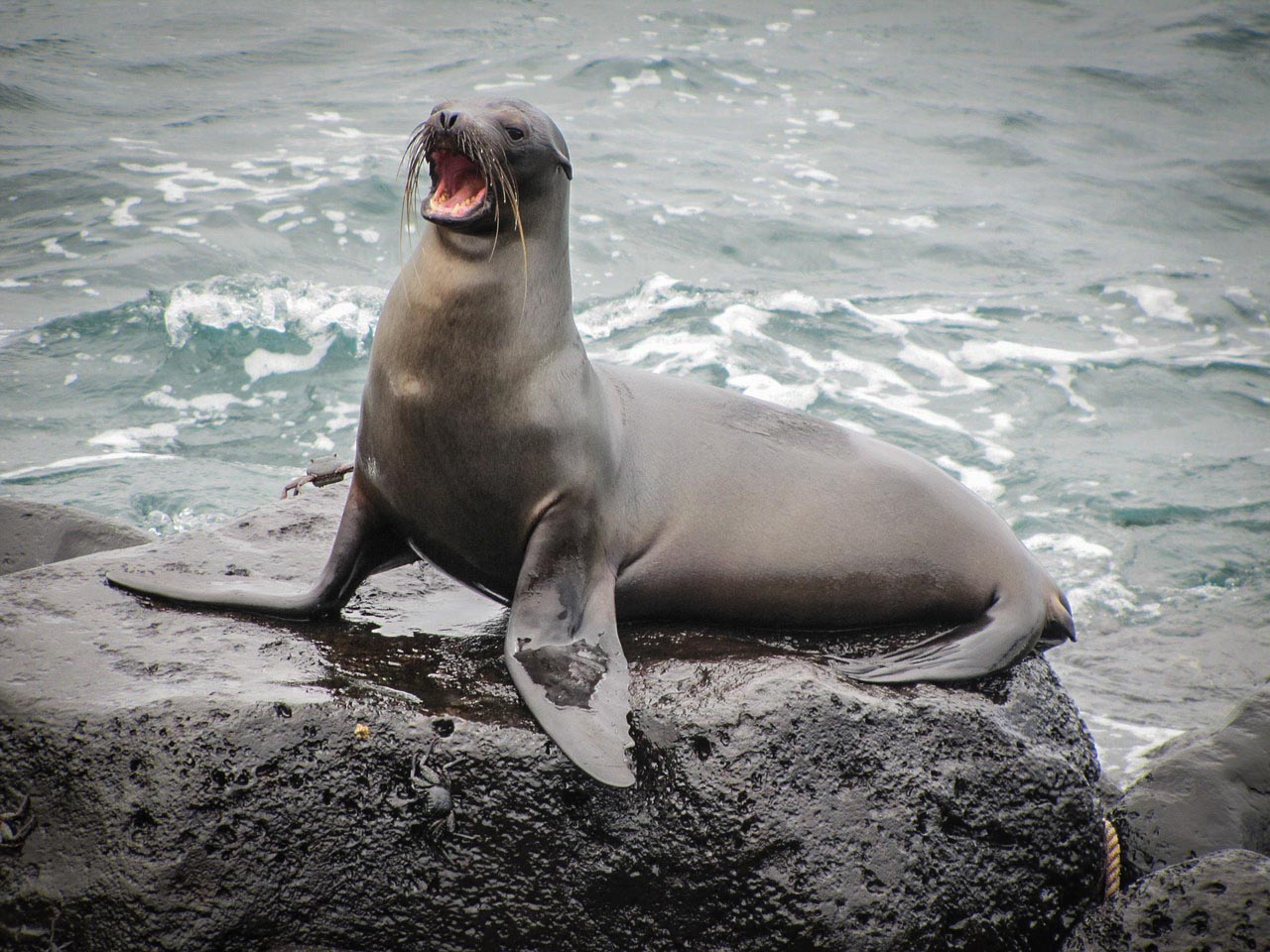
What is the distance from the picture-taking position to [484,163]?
10.9 ft

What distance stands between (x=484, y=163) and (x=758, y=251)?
980cm

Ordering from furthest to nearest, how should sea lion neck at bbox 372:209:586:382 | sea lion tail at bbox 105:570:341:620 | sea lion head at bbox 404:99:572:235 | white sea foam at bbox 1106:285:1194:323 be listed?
white sea foam at bbox 1106:285:1194:323 < sea lion tail at bbox 105:570:341:620 < sea lion neck at bbox 372:209:586:382 < sea lion head at bbox 404:99:572:235

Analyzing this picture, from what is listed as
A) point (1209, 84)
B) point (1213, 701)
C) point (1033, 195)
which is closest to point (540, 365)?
point (1213, 701)

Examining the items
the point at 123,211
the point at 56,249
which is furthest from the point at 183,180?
the point at 56,249

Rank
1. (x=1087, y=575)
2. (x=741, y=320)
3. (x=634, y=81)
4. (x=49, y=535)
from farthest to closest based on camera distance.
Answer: (x=634, y=81), (x=741, y=320), (x=1087, y=575), (x=49, y=535)

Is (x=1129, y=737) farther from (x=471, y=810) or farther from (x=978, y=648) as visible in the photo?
(x=471, y=810)

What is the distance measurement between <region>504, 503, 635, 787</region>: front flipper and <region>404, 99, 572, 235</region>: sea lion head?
34.7 inches

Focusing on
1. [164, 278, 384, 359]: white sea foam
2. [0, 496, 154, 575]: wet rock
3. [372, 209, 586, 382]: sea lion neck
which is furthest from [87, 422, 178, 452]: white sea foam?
[372, 209, 586, 382]: sea lion neck

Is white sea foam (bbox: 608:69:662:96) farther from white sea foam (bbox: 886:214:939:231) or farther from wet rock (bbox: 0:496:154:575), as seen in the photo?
wet rock (bbox: 0:496:154:575)

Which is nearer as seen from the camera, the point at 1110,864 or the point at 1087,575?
the point at 1110,864

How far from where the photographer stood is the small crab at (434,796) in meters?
3.00

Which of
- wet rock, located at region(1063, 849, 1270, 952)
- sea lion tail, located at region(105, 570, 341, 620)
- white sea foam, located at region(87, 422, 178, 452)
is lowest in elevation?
white sea foam, located at region(87, 422, 178, 452)

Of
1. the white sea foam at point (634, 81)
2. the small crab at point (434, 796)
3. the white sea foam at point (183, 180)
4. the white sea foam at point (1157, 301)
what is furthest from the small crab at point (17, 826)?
the white sea foam at point (634, 81)

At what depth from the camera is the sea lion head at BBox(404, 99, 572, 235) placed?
3.29m
